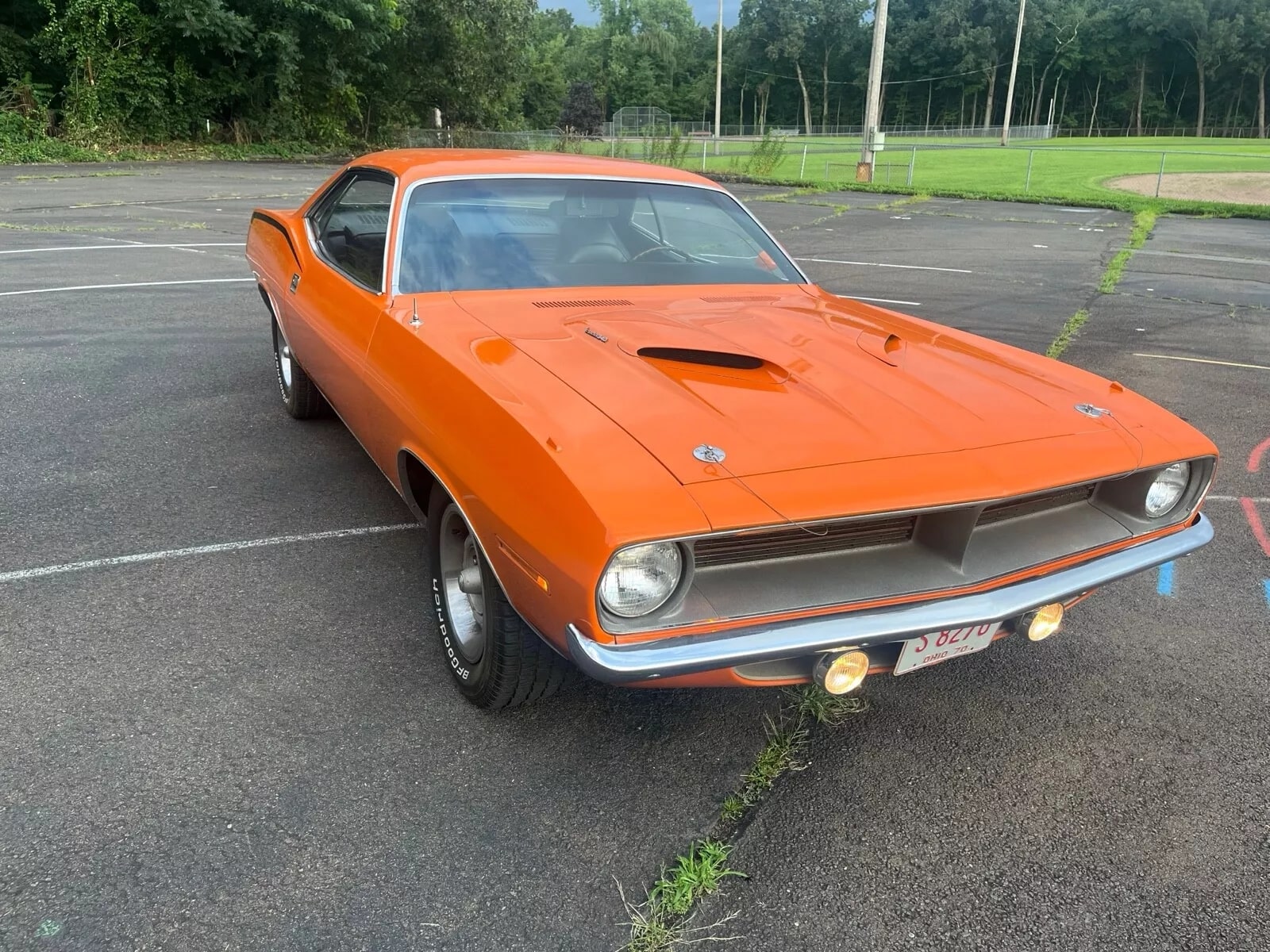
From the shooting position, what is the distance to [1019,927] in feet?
6.55

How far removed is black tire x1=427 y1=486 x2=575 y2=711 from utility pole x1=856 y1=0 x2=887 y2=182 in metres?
21.7

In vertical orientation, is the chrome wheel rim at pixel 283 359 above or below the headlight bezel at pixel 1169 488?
below

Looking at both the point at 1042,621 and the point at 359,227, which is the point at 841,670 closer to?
the point at 1042,621

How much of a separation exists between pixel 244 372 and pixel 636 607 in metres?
4.77

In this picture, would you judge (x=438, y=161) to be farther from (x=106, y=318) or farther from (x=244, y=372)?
(x=106, y=318)

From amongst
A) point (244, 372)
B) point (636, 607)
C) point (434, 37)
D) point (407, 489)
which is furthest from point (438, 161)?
point (434, 37)

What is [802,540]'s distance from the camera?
2178mm

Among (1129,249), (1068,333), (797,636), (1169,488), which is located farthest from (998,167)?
(797,636)

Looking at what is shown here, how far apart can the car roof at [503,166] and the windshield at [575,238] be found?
6 cm

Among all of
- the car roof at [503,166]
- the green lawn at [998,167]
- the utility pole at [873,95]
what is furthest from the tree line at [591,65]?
the car roof at [503,166]

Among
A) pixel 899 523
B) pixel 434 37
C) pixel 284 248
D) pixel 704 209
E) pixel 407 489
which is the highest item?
pixel 434 37

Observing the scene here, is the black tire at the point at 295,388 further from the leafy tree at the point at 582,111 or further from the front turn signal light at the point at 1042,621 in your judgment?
the leafy tree at the point at 582,111

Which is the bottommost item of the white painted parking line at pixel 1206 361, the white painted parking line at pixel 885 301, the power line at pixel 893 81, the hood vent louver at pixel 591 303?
the white painted parking line at pixel 1206 361

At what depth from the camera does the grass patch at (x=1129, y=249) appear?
34.0 ft
